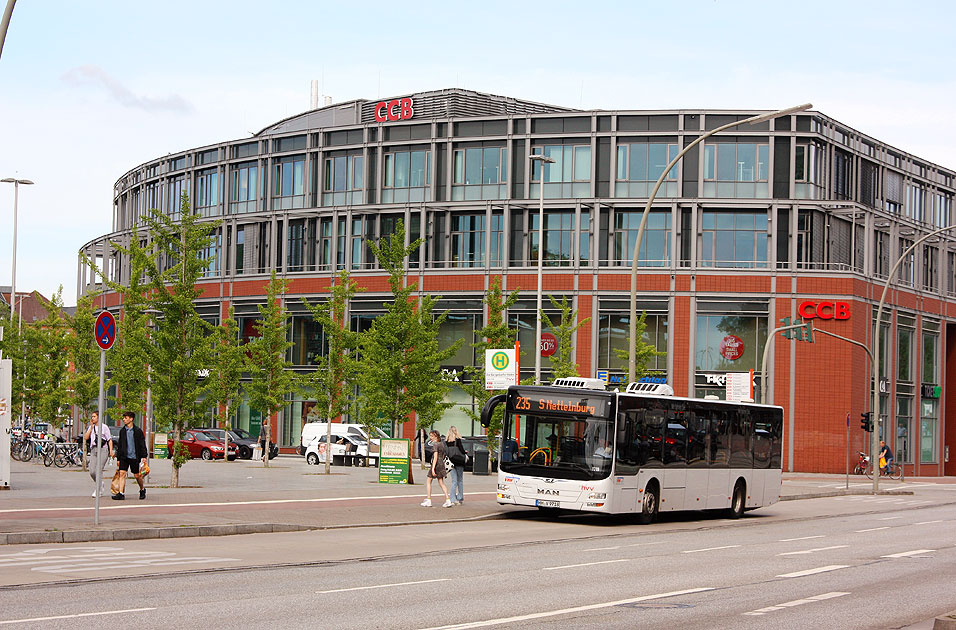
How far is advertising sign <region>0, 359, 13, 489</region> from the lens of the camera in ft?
88.2

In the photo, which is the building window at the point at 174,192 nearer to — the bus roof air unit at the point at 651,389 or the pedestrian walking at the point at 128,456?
the pedestrian walking at the point at 128,456

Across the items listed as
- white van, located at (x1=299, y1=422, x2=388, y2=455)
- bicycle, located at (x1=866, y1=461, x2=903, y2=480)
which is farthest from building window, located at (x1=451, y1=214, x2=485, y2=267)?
bicycle, located at (x1=866, y1=461, x2=903, y2=480)

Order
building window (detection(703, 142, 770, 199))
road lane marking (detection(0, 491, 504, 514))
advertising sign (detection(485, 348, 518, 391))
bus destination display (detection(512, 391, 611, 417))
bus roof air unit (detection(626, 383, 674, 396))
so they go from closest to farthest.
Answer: road lane marking (detection(0, 491, 504, 514)), bus destination display (detection(512, 391, 611, 417)), bus roof air unit (detection(626, 383, 674, 396)), advertising sign (detection(485, 348, 518, 391)), building window (detection(703, 142, 770, 199))

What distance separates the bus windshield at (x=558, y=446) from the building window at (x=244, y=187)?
46717 millimetres

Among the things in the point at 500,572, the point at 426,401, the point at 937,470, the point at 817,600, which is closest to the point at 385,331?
A: the point at 426,401

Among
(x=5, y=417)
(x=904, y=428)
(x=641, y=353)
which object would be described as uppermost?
(x=641, y=353)

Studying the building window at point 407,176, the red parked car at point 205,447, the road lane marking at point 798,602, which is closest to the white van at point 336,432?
the red parked car at point 205,447

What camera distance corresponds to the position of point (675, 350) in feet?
192

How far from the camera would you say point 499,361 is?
105 ft

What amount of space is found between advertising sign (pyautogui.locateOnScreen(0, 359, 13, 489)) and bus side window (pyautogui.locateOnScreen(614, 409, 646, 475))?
13475 millimetres

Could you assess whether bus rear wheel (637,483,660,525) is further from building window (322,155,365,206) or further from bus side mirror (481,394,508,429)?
building window (322,155,365,206)

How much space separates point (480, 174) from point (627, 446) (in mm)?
39904

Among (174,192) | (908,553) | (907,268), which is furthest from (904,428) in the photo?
(908,553)

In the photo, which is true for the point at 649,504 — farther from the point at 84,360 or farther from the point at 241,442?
the point at 241,442
